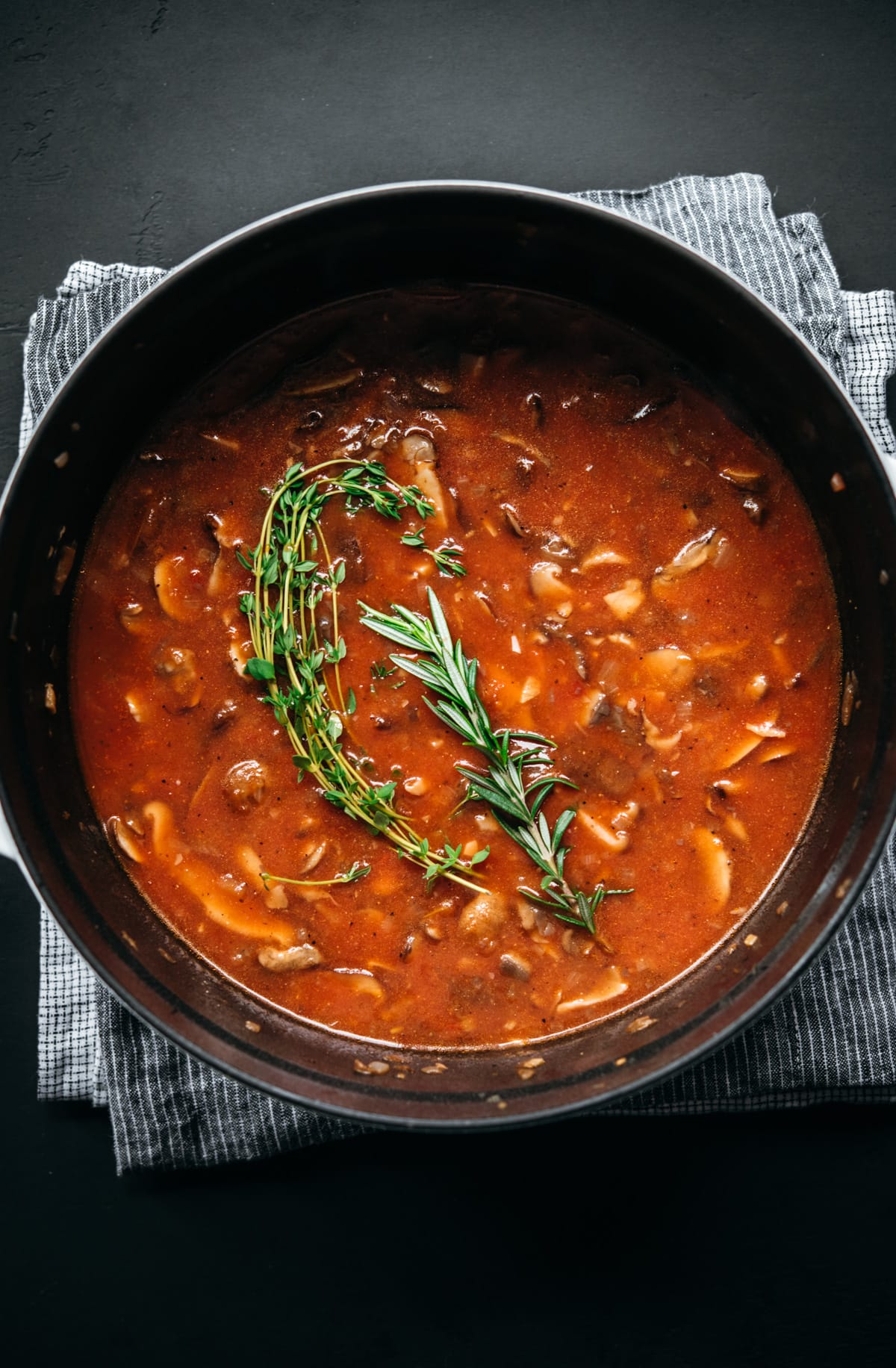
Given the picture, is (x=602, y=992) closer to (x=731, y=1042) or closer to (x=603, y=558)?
(x=731, y=1042)

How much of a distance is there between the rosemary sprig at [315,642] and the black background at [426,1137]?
86 centimetres

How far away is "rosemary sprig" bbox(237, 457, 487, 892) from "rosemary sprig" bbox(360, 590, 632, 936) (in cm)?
13

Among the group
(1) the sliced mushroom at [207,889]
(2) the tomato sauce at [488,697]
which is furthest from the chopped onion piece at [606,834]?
(1) the sliced mushroom at [207,889]

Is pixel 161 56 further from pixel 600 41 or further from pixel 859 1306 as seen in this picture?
pixel 859 1306

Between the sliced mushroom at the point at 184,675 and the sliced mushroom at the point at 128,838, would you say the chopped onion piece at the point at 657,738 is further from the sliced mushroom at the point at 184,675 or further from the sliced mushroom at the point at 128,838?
the sliced mushroom at the point at 128,838

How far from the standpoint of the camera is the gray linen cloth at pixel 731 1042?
255cm

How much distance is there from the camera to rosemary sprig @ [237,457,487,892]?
95.0 inches

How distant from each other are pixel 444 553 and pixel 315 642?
0.37 metres

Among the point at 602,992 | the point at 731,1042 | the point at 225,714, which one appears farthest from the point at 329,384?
the point at 731,1042

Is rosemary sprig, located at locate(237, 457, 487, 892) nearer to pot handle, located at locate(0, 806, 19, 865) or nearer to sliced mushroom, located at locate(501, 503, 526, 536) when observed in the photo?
sliced mushroom, located at locate(501, 503, 526, 536)

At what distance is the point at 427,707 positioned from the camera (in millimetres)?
2459

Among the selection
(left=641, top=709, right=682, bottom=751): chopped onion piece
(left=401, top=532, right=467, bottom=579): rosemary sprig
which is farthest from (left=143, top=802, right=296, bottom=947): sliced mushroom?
(left=641, top=709, right=682, bottom=751): chopped onion piece

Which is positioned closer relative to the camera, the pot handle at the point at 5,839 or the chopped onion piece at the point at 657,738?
the pot handle at the point at 5,839

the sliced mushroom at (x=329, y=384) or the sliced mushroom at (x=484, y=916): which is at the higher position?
the sliced mushroom at (x=329, y=384)
